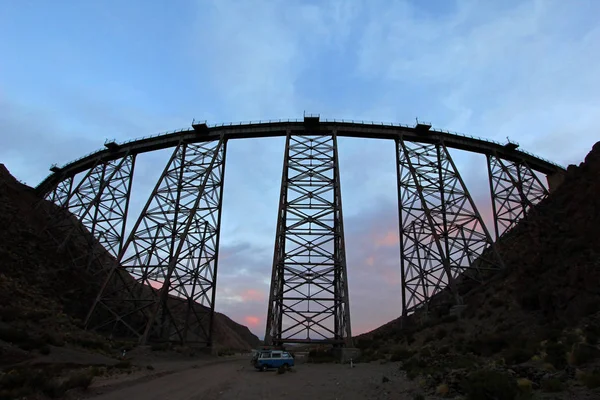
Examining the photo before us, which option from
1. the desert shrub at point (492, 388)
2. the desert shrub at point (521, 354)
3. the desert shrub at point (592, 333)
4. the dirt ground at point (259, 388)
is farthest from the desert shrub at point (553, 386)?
the desert shrub at point (521, 354)

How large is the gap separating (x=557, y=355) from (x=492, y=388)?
11.5 feet

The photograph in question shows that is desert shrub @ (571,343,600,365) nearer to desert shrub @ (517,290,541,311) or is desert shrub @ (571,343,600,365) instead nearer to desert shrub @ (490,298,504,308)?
desert shrub @ (517,290,541,311)

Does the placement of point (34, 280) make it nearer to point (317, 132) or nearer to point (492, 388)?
point (317, 132)

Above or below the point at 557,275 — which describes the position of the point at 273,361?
below

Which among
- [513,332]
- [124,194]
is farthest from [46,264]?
[513,332]

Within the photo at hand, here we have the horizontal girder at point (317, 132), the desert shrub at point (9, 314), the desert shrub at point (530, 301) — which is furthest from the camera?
the horizontal girder at point (317, 132)

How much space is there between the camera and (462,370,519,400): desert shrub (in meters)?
6.05

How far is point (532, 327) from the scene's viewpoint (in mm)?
13992

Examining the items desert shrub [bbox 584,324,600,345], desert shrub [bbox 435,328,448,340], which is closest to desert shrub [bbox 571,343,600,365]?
desert shrub [bbox 584,324,600,345]

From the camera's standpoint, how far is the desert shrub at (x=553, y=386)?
647 cm

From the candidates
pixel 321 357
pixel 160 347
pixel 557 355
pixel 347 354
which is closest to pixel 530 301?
pixel 557 355

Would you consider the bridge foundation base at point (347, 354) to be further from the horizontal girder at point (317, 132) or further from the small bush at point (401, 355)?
the horizontal girder at point (317, 132)

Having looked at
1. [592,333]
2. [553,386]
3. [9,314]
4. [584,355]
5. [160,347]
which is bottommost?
[553,386]

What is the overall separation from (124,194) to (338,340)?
65.9 ft
